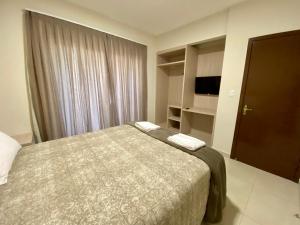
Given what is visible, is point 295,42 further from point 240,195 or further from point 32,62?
point 32,62

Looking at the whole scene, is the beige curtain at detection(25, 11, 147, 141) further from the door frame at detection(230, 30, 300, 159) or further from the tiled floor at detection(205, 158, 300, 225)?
the tiled floor at detection(205, 158, 300, 225)

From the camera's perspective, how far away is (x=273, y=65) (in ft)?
6.43

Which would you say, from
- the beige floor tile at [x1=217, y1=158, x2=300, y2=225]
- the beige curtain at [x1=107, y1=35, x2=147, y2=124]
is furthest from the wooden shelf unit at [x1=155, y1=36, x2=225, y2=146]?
the beige floor tile at [x1=217, y1=158, x2=300, y2=225]

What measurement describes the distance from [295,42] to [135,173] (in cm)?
261

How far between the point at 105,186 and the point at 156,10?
9.40ft

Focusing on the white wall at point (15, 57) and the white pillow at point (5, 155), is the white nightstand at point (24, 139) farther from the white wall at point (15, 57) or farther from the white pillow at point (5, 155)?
the white pillow at point (5, 155)

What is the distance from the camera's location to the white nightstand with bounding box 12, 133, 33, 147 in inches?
74.3

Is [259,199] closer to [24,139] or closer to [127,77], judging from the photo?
[127,77]

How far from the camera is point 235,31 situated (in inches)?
88.3

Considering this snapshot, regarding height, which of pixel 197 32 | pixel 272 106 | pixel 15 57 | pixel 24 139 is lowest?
pixel 24 139

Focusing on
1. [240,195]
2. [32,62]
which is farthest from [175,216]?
[32,62]

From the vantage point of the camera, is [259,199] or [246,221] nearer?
[246,221]

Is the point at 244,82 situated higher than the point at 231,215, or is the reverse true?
the point at 244,82

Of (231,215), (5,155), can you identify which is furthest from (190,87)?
(5,155)
